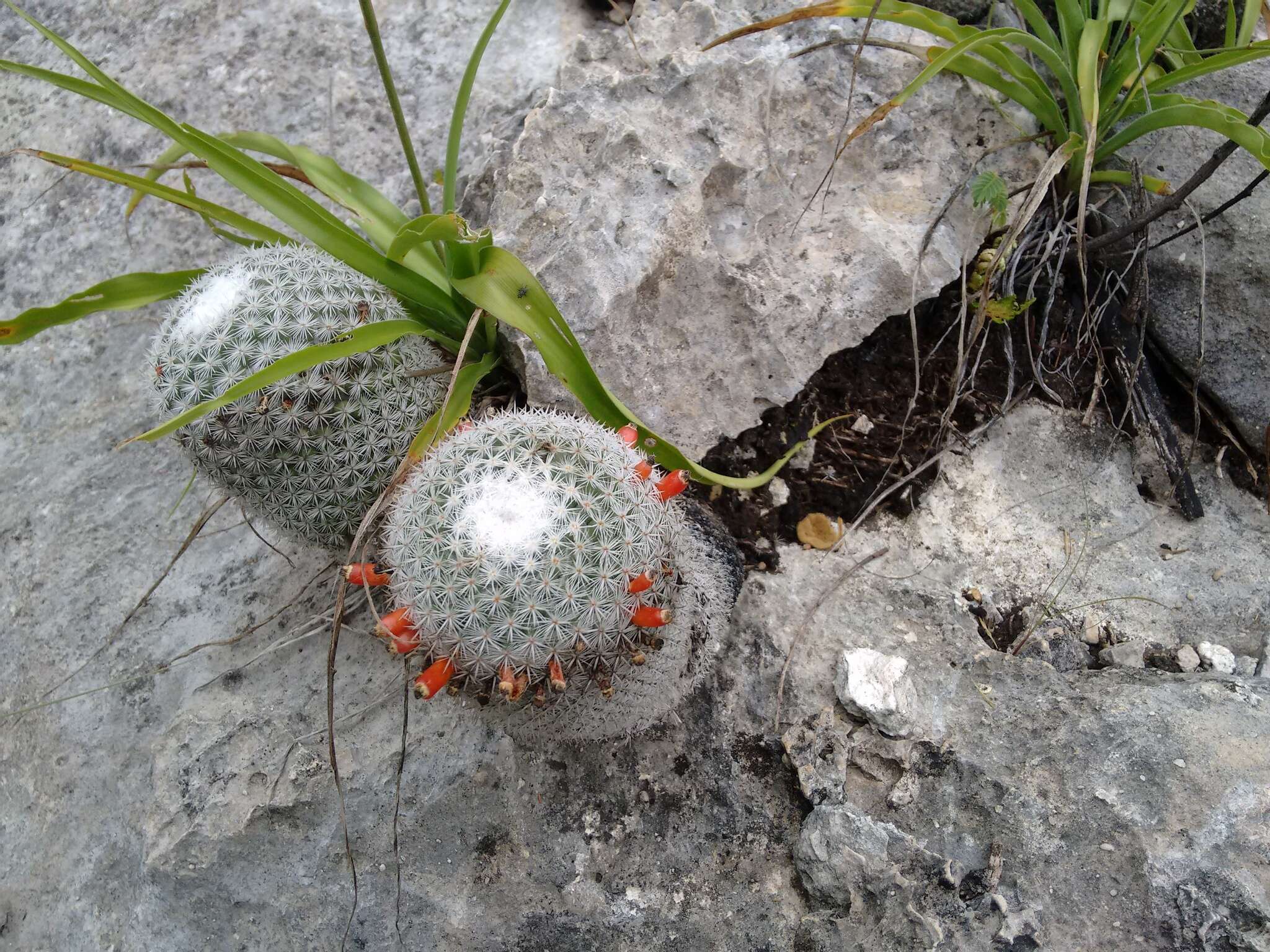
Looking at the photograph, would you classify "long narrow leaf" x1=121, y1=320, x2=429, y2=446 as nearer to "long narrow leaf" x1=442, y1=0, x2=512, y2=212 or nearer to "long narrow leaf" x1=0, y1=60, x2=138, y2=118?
"long narrow leaf" x1=442, y1=0, x2=512, y2=212

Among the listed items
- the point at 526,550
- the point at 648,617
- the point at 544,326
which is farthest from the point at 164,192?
the point at 648,617

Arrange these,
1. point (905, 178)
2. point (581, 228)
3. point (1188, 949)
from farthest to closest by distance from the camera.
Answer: point (905, 178), point (581, 228), point (1188, 949)

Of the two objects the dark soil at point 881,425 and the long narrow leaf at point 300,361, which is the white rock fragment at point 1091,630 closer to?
the dark soil at point 881,425

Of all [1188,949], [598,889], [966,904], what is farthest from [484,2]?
[1188,949]

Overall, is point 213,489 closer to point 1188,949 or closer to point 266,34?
point 266,34

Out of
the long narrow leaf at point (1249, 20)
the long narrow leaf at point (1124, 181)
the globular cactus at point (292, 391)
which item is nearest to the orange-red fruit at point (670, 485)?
the globular cactus at point (292, 391)

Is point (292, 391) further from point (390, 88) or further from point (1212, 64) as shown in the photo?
point (1212, 64)
